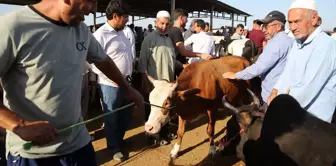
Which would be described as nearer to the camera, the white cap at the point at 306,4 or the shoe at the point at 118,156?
the white cap at the point at 306,4

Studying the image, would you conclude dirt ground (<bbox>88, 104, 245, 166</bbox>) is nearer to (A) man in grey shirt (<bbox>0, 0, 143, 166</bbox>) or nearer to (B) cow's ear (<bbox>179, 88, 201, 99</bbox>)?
(B) cow's ear (<bbox>179, 88, 201, 99</bbox>)

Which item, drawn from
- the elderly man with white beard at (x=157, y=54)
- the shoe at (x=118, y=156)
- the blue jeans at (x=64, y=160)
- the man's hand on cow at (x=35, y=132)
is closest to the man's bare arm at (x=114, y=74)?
A: the blue jeans at (x=64, y=160)

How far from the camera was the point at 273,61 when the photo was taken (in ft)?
13.0

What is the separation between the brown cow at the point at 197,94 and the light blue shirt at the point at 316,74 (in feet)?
6.26

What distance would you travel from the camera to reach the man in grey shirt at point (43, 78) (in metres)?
1.70

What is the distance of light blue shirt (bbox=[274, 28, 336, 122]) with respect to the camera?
2.68 metres

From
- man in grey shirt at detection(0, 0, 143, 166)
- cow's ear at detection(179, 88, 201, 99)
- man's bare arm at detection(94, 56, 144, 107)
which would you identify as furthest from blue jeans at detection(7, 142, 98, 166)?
cow's ear at detection(179, 88, 201, 99)

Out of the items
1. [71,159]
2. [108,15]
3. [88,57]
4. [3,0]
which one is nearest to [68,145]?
[71,159]

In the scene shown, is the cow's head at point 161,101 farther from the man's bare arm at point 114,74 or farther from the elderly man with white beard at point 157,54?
the man's bare arm at point 114,74

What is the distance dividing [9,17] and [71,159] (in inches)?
38.3

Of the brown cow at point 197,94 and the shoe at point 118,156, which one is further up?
the brown cow at point 197,94

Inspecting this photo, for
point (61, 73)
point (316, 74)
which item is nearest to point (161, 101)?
point (316, 74)

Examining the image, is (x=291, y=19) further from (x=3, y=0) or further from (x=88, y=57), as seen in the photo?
(x=3, y=0)

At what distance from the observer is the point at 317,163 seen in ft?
6.74
